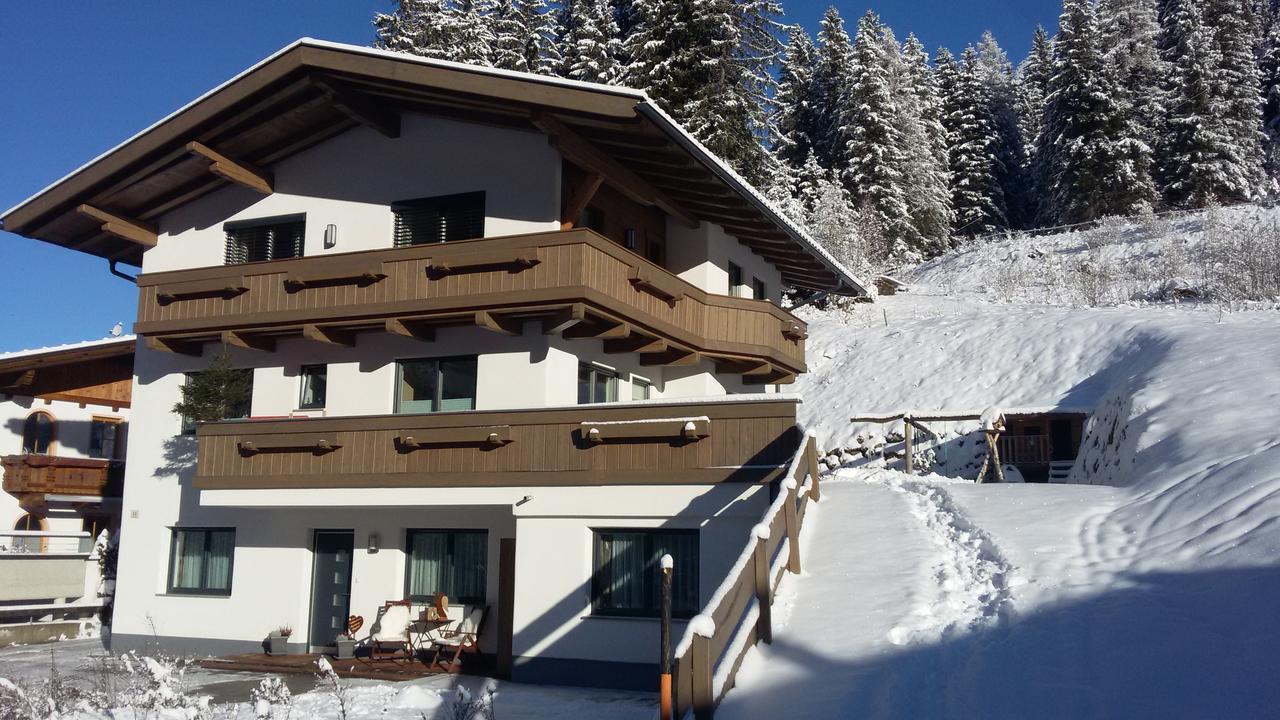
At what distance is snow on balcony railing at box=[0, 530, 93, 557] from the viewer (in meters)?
22.2

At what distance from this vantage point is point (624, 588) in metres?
16.1

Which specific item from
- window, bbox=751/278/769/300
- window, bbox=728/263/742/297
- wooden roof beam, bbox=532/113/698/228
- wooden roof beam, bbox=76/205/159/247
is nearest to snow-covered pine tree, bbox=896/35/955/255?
window, bbox=751/278/769/300

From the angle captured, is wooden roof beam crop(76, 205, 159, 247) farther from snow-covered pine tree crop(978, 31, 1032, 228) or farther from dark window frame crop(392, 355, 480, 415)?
snow-covered pine tree crop(978, 31, 1032, 228)

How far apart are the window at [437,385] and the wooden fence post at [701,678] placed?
11.2 meters

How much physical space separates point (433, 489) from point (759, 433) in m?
5.68

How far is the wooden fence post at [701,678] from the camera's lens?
7.85 meters

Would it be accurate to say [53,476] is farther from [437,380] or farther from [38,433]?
[437,380]

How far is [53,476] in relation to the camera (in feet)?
76.8

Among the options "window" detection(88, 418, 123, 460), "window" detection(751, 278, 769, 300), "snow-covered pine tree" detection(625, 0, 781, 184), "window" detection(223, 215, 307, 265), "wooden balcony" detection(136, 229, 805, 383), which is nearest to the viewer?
"wooden balcony" detection(136, 229, 805, 383)

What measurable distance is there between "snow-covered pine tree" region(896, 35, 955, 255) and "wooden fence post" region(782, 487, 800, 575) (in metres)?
48.6

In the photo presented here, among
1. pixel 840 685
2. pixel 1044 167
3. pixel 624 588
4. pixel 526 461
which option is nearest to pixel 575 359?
pixel 526 461

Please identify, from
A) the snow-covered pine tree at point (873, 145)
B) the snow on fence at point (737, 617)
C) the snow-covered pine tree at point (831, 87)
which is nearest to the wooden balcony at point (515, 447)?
the snow on fence at point (737, 617)

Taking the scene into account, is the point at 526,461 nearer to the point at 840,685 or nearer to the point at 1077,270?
the point at 840,685

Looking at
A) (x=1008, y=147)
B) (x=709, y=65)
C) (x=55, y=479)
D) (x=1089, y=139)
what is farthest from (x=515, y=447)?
(x=1008, y=147)
